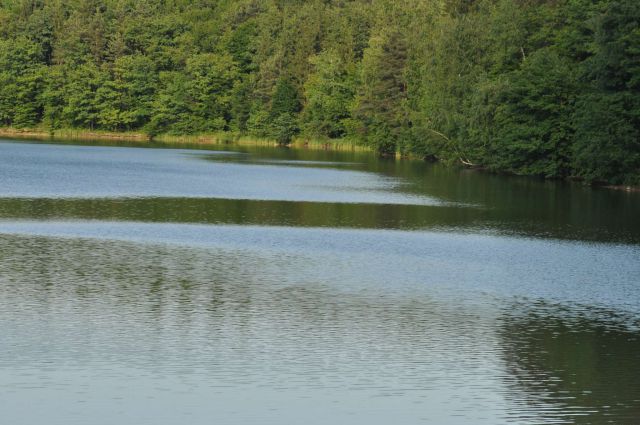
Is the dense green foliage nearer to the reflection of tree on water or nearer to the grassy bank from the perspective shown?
the grassy bank

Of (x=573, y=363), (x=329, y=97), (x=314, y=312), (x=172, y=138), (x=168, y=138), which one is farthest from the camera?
A: (x=168, y=138)

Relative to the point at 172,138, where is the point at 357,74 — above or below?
above

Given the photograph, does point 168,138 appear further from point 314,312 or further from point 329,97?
point 314,312

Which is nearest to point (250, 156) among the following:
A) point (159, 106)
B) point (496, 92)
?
point (496, 92)

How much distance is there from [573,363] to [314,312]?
17.9 ft

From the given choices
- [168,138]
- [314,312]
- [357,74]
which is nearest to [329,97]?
[357,74]

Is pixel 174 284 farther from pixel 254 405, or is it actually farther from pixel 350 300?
pixel 254 405

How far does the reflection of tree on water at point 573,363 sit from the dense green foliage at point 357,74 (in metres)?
32.3

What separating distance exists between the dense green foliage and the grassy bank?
2.89 ft

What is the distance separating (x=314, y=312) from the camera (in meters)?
20.2

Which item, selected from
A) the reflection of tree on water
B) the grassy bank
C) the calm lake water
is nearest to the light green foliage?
the grassy bank

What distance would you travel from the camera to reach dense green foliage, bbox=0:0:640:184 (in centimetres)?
5466

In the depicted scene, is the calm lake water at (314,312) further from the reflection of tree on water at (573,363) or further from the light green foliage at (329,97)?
the light green foliage at (329,97)

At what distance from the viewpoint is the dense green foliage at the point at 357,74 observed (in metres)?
54.7
